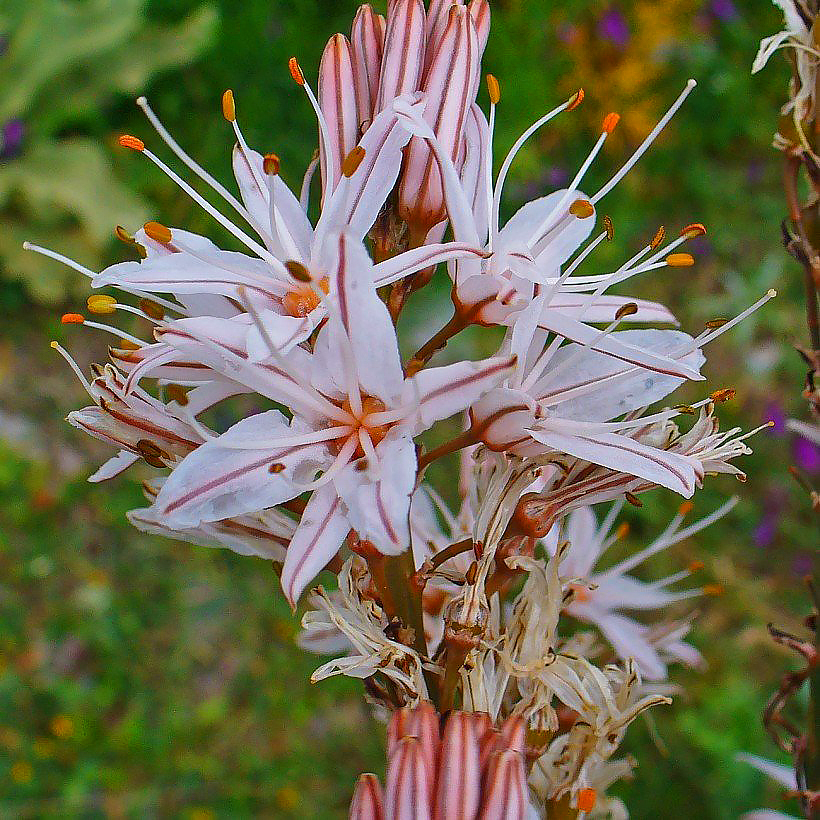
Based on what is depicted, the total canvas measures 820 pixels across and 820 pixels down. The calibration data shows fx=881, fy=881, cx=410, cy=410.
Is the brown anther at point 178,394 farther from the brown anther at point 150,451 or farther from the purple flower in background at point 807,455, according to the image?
the purple flower in background at point 807,455

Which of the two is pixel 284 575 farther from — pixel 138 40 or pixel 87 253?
pixel 138 40

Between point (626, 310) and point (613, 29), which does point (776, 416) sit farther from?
point (626, 310)

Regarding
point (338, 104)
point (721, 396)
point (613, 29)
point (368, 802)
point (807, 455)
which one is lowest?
point (368, 802)

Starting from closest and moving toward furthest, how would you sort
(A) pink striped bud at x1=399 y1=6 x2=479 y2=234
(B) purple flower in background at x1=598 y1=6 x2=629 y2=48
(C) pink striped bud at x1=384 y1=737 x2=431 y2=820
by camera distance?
(C) pink striped bud at x1=384 y1=737 x2=431 y2=820
(A) pink striped bud at x1=399 y1=6 x2=479 y2=234
(B) purple flower in background at x1=598 y1=6 x2=629 y2=48

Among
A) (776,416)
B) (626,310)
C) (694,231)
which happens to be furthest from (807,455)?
(626,310)

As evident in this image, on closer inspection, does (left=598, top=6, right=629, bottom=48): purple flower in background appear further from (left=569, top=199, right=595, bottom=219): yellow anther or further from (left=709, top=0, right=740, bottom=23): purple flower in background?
(left=569, top=199, right=595, bottom=219): yellow anther

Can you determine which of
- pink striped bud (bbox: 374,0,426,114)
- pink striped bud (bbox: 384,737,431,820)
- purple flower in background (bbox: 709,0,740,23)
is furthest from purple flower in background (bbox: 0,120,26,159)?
pink striped bud (bbox: 384,737,431,820)
